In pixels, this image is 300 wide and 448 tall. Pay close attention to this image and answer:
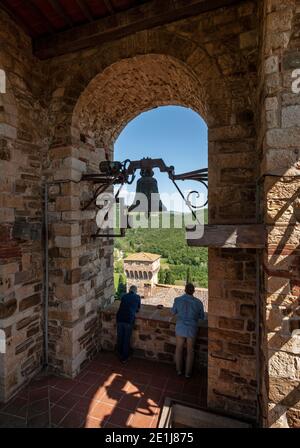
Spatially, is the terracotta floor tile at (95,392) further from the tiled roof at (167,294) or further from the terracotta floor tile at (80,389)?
the tiled roof at (167,294)

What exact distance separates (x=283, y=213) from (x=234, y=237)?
37 centimetres

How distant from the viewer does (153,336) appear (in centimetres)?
345

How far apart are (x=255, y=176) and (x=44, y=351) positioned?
3429 mm

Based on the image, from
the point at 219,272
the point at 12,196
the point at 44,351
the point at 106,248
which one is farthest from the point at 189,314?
the point at 12,196

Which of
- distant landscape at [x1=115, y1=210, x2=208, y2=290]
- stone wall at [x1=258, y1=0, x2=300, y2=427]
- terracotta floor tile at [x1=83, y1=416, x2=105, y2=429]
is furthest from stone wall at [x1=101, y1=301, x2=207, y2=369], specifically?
distant landscape at [x1=115, y1=210, x2=208, y2=290]

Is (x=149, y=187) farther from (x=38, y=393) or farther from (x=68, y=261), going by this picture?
(x=38, y=393)

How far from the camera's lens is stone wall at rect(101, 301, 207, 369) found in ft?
10.4

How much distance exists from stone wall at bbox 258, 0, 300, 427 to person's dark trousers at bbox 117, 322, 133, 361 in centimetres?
207

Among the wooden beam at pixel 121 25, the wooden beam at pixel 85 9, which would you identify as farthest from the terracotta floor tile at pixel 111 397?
the wooden beam at pixel 85 9

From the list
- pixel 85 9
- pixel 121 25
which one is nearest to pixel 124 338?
pixel 121 25

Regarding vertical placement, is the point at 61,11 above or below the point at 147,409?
above

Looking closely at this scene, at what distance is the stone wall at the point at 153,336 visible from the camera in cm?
317

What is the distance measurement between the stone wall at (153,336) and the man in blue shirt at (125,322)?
0.59 ft
